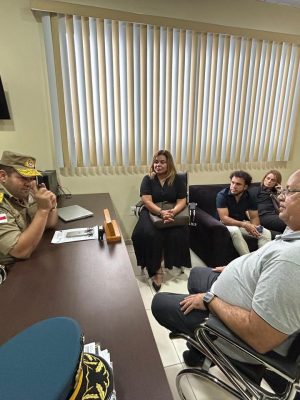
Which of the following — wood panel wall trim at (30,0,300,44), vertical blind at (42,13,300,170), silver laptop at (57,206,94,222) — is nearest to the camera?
silver laptop at (57,206,94,222)

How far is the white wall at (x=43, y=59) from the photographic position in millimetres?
2242

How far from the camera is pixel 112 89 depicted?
8.41 feet

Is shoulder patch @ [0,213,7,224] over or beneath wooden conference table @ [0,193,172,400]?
over

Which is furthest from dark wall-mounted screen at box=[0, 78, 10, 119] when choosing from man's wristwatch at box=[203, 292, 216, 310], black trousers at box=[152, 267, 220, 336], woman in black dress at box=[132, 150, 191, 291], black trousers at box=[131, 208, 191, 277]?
man's wristwatch at box=[203, 292, 216, 310]

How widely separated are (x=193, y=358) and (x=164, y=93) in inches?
99.6

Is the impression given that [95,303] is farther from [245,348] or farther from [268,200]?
[268,200]

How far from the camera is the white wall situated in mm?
2242

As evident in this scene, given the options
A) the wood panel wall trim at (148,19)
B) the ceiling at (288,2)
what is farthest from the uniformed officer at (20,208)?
the ceiling at (288,2)

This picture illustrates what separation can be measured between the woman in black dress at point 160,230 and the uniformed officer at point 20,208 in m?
0.95

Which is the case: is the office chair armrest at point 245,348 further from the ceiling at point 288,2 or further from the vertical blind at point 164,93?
the ceiling at point 288,2

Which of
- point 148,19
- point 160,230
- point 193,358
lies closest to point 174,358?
point 193,358

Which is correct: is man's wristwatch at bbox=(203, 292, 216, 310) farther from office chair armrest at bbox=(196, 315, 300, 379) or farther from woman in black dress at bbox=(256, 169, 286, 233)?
woman in black dress at bbox=(256, 169, 286, 233)

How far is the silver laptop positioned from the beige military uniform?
278 millimetres

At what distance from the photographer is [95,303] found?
3.10 feet
